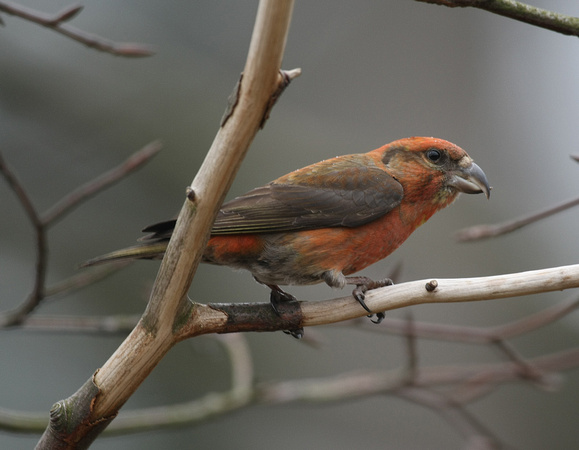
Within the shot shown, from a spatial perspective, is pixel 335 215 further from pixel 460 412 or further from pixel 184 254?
pixel 184 254

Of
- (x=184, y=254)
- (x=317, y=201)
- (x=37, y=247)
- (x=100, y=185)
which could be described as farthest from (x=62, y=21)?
(x=317, y=201)

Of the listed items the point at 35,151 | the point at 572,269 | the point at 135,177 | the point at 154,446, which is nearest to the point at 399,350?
the point at 154,446

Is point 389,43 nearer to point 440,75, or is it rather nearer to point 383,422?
point 440,75

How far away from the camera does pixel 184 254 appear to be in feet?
6.48

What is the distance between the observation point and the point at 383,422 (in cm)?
728

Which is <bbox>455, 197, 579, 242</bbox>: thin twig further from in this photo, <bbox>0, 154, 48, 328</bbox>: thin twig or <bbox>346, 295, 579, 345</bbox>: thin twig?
<bbox>0, 154, 48, 328</bbox>: thin twig

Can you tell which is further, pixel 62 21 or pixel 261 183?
pixel 261 183

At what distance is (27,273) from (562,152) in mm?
6622

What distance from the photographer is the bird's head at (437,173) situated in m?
3.73

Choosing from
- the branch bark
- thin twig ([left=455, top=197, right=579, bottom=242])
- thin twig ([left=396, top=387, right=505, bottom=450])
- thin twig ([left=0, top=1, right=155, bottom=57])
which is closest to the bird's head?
thin twig ([left=455, top=197, right=579, bottom=242])

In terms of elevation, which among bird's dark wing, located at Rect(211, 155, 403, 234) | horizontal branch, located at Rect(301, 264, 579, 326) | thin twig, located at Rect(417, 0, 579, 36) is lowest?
horizontal branch, located at Rect(301, 264, 579, 326)

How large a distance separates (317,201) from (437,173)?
0.75m

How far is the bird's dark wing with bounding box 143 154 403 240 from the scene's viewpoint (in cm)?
346

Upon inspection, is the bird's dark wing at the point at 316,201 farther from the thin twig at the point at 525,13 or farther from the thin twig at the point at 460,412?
the thin twig at the point at 525,13
